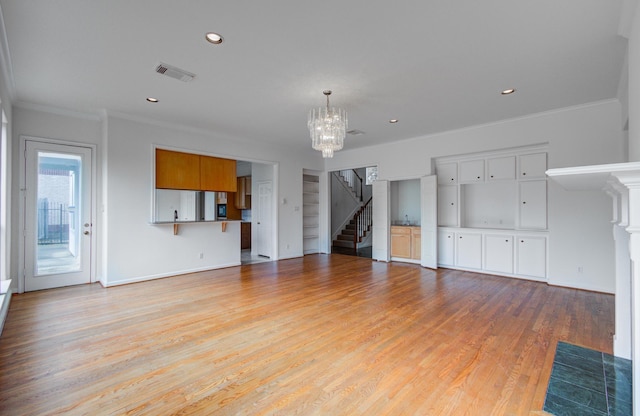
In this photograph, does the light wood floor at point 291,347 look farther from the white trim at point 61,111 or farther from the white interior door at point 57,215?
the white trim at point 61,111

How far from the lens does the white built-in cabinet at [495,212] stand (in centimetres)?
548

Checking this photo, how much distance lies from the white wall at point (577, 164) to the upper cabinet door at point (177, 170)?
588 centimetres

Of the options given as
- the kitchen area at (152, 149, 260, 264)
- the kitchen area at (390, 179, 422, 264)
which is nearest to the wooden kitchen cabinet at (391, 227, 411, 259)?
the kitchen area at (390, 179, 422, 264)

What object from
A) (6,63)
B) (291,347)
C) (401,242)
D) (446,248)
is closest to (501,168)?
(446,248)

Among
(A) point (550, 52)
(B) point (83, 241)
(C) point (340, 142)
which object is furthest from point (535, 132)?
(B) point (83, 241)

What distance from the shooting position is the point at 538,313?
378 centimetres

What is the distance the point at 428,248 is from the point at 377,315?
3.43m

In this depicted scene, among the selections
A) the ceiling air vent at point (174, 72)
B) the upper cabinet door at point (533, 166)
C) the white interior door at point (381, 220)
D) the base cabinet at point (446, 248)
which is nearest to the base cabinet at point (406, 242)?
the white interior door at point (381, 220)

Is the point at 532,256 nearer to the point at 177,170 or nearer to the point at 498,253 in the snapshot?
the point at 498,253

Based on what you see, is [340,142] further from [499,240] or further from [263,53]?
[499,240]

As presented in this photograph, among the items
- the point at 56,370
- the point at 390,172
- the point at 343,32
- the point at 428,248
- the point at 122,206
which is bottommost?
the point at 56,370

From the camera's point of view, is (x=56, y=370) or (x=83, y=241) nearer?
(x=56, y=370)

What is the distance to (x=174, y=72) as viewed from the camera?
358 cm

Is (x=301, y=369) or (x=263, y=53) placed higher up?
(x=263, y=53)
